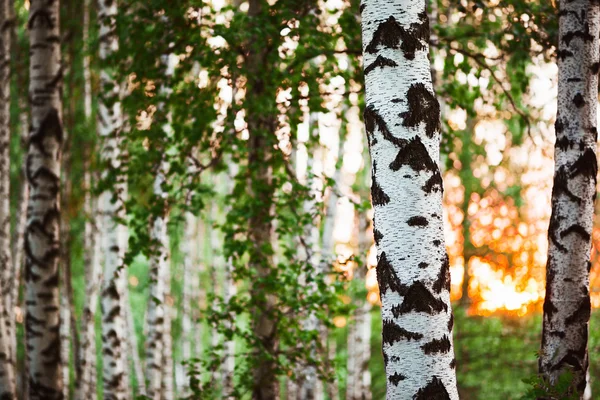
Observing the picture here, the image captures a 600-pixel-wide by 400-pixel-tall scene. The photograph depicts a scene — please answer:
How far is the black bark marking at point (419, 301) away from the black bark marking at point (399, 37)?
1015 mm

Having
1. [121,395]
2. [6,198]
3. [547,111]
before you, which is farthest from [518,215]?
[6,198]

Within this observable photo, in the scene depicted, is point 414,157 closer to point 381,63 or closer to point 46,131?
point 381,63

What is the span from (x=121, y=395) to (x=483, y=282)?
1113 centimetres

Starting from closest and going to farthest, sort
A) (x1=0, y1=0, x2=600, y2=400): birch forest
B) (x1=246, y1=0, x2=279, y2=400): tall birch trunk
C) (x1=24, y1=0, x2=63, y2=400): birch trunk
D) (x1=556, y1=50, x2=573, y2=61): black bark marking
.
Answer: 1. (x1=0, y1=0, x2=600, y2=400): birch forest
2. (x1=556, y1=50, x2=573, y2=61): black bark marking
3. (x1=24, y1=0, x2=63, y2=400): birch trunk
4. (x1=246, y1=0, x2=279, y2=400): tall birch trunk

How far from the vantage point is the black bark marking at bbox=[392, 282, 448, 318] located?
2.64m

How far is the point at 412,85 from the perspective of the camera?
9.01ft

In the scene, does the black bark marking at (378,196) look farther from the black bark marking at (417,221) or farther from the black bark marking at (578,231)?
the black bark marking at (578,231)

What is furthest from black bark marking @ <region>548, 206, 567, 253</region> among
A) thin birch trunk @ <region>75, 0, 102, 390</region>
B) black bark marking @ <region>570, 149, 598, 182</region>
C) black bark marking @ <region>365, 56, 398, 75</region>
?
thin birch trunk @ <region>75, 0, 102, 390</region>

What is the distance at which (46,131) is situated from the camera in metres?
5.59

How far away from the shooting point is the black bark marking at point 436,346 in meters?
2.63

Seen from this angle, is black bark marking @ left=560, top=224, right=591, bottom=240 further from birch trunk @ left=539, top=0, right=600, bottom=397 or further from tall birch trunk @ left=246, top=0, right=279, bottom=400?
tall birch trunk @ left=246, top=0, right=279, bottom=400

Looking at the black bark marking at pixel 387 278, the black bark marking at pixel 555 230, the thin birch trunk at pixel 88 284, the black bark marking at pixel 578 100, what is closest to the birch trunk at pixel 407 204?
the black bark marking at pixel 387 278

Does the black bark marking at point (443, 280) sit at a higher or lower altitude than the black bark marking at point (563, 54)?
lower

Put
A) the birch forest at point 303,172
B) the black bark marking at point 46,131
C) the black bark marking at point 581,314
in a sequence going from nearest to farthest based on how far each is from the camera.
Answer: the birch forest at point 303,172
the black bark marking at point 581,314
the black bark marking at point 46,131
